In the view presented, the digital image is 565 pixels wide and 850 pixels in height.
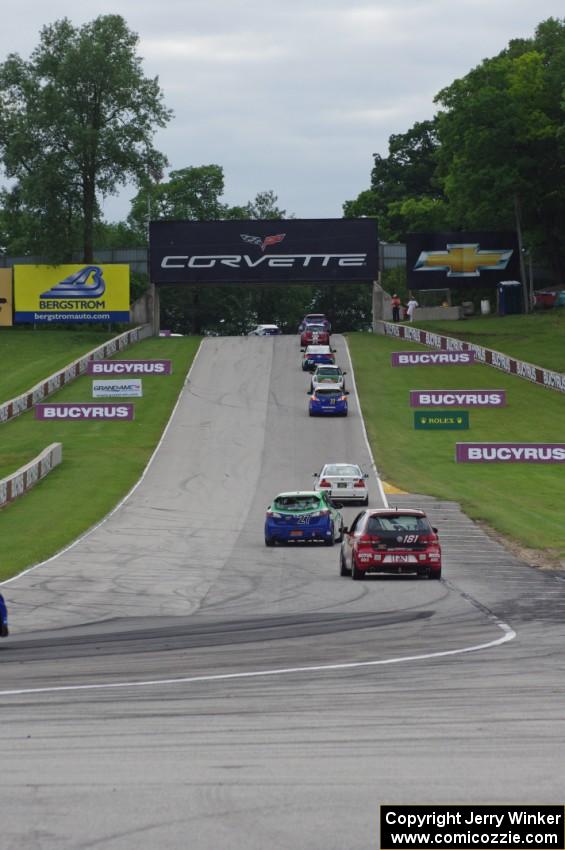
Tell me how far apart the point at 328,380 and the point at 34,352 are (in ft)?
106

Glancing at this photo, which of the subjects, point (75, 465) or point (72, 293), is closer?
point (75, 465)

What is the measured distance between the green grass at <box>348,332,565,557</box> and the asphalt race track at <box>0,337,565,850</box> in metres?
7.51

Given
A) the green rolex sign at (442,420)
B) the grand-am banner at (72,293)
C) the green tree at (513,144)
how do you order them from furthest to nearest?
the green tree at (513,144), the grand-am banner at (72,293), the green rolex sign at (442,420)

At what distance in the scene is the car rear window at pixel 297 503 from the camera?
36375mm

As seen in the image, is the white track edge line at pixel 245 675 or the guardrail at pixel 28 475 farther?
the guardrail at pixel 28 475

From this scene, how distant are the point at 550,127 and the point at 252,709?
101304mm

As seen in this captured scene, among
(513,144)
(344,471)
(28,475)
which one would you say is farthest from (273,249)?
(344,471)

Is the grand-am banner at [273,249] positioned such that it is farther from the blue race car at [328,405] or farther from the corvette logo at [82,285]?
the blue race car at [328,405]

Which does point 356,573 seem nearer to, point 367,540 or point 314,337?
point 367,540

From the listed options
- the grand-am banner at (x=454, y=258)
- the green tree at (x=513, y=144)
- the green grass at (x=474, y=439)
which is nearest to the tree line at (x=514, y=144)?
the green tree at (x=513, y=144)

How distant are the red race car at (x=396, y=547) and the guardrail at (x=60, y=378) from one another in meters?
46.6

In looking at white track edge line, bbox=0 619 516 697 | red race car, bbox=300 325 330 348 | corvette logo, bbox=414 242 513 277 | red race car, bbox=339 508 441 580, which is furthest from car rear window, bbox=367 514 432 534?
corvette logo, bbox=414 242 513 277

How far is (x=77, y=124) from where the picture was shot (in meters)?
111

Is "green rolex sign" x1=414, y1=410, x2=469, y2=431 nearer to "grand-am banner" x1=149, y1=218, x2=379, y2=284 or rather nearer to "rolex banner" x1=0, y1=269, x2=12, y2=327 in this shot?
"grand-am banner" x1=149, y1=218, x2=379, y2=284
